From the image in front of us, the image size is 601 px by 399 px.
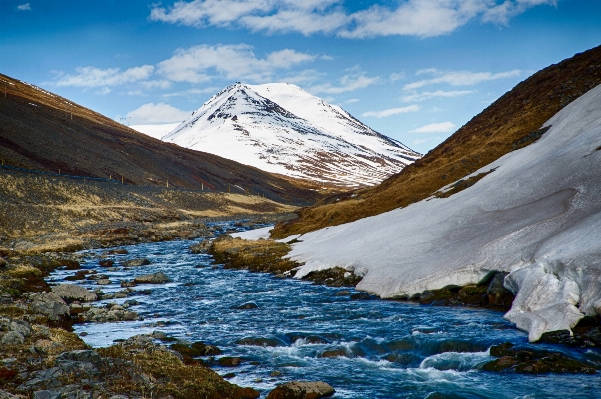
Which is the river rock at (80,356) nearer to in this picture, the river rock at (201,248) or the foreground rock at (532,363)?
the foreground rock at (532,363)

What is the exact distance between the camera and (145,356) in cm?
1647

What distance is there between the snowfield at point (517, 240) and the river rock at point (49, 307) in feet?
55.1

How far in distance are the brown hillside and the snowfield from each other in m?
7.72

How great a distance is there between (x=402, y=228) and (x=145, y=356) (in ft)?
84.7

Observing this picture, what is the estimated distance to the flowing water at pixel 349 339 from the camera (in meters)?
15.2

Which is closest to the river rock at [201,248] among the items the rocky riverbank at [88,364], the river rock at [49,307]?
the river rock at [49,307]

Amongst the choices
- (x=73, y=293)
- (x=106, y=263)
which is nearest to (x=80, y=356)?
(x=73, y=293)

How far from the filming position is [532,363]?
16.0m

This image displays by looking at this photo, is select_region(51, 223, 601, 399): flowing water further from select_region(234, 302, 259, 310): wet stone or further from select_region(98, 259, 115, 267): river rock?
select_region(98, 259, 115, 267): river rock

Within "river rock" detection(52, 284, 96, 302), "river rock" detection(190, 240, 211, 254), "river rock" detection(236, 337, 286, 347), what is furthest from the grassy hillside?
"river rock" detection(236, 337, 286, 347)

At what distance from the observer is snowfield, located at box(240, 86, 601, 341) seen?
19.7 meters

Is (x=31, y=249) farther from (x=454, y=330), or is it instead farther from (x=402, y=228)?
(x=454, y=330)

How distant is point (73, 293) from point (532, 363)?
25966mm

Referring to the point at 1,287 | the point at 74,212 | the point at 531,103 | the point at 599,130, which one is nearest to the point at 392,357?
the point at 1,287
